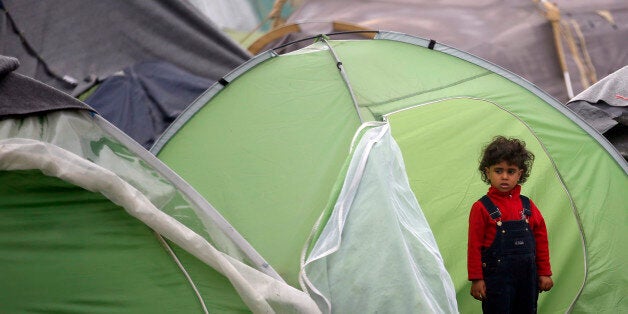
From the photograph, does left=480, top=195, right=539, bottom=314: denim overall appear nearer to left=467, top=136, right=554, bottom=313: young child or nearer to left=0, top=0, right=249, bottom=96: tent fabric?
left=467, top=136, right=554, bottom=313: young child

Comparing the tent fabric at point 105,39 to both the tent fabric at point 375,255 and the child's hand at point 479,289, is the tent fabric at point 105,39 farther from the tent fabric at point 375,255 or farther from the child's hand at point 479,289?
the child's hand at point 479,289

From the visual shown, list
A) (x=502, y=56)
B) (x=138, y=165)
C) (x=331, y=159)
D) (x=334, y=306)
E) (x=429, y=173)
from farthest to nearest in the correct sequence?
1. (x=502, y=56)
2. (x=429, y=173)
3. (x=331, y=159)
4. (x=334, y=306)
5. (x=138, y=165)

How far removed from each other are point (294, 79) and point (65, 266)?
1685mm

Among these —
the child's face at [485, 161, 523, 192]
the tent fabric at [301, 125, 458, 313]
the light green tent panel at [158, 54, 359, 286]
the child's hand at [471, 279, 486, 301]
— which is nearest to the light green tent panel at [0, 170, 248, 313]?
the tent fabric at [301, 125, 458, 313]

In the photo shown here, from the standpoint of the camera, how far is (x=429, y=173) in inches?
158

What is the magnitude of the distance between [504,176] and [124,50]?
2.92 m

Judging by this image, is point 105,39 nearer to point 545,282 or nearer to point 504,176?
point 504,176

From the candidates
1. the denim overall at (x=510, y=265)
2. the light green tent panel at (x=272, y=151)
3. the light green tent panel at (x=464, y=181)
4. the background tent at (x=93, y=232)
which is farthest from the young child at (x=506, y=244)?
the background tent at (x=93, y=232)

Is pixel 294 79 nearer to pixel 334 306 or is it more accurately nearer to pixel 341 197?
pixel 341 197

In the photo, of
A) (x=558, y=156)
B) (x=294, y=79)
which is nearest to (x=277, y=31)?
(x=294, y=79)

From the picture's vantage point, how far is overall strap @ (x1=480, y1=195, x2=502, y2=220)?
344 cm

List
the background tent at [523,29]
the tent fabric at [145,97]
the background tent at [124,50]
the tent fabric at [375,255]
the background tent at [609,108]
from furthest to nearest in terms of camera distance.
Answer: the background tent at [523,29] < the background tent at [124,50] < the tent fabric at [145,97] < the background tent at [609,108] < the tent fabric at [375,255]

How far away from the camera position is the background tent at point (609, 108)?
184 inches

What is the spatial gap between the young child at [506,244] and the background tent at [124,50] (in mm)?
2357
